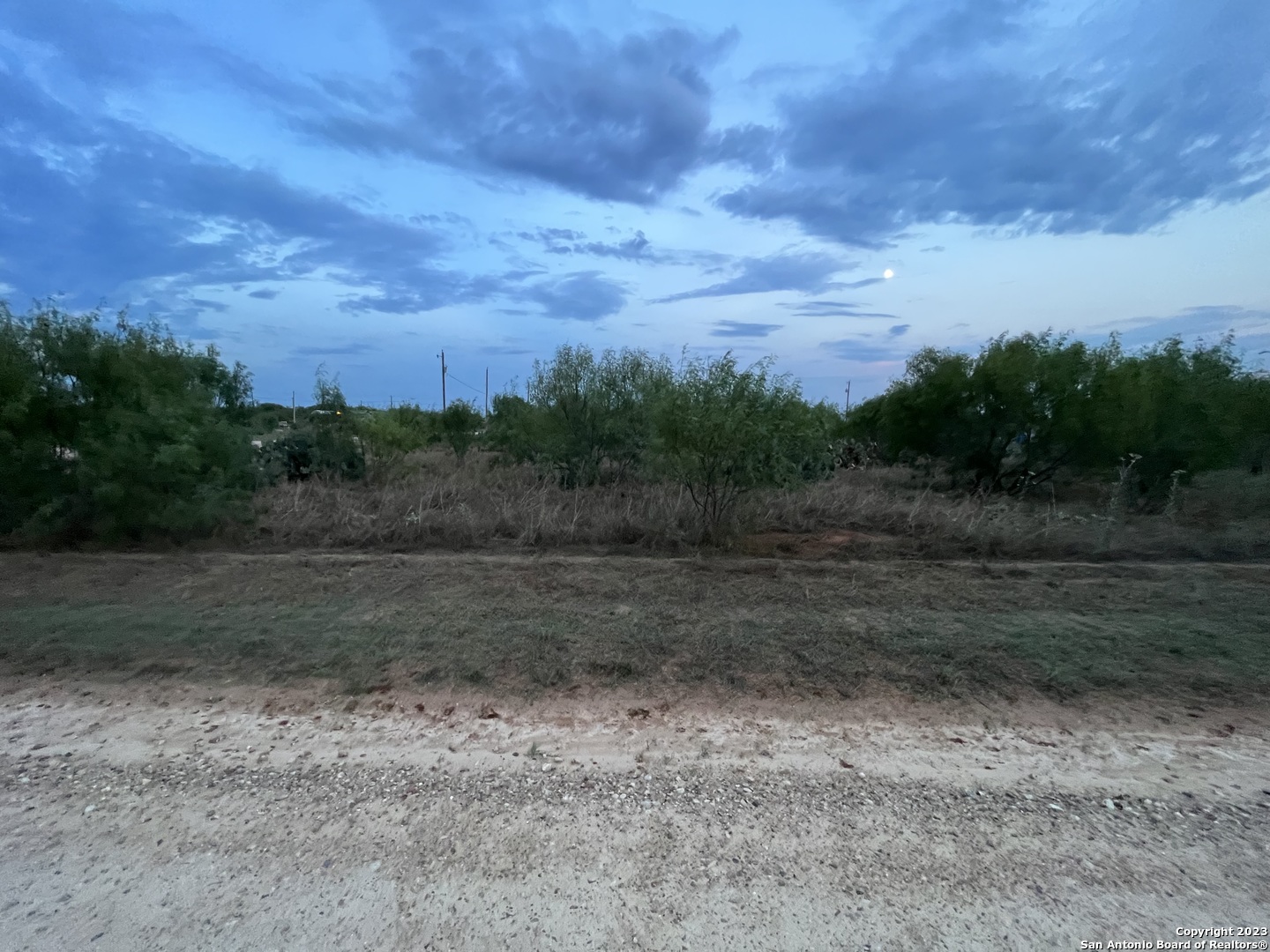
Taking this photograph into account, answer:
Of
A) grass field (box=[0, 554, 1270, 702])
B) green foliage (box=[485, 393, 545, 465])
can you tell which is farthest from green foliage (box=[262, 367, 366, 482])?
grass field (box=[0, 554, 1270, 702])

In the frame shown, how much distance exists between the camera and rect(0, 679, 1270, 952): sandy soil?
325 cm

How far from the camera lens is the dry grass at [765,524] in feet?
38.0

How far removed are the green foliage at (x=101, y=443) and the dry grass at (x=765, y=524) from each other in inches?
56.0

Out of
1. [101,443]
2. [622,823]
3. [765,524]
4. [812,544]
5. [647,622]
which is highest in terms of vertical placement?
[101,443]

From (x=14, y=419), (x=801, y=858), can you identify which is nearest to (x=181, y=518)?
(x=14, y=419)

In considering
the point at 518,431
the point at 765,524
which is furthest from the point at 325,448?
the point at 765,524

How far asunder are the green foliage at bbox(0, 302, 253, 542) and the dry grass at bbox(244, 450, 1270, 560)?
56.0 inches

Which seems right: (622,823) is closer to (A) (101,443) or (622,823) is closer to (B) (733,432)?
(B) (733,432)

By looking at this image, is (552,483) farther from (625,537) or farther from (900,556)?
(900,556)

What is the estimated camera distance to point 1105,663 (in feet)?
21.7

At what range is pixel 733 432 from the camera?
1063 centimetres

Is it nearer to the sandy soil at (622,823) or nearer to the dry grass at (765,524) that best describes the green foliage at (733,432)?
the dry grass at (765,524)

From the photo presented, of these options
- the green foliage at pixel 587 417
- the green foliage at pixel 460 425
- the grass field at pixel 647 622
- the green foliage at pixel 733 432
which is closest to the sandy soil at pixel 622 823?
the grass field at pixel 647 622

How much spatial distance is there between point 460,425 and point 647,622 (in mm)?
18601
